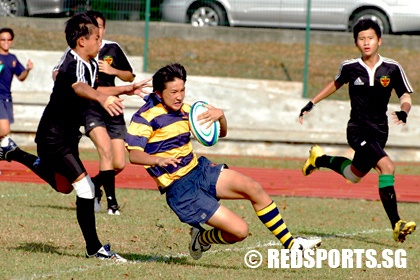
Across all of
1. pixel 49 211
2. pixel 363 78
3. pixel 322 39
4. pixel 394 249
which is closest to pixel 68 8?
pixel 322 39

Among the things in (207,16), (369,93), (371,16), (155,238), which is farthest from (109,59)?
(371,16)

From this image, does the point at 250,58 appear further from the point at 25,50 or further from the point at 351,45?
the point at 25,50

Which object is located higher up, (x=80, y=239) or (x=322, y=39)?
(x=322, y=39)

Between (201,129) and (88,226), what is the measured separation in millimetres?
1372

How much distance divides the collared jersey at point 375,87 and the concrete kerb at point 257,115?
27.4 feet

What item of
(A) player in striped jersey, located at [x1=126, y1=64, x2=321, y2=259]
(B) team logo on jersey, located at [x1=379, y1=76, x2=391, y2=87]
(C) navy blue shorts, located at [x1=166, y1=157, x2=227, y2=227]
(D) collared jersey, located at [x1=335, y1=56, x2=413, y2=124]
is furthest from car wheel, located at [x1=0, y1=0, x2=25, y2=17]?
(C) navy blue shorts, located at [x1=166, y1=157, x2=227, y2=227]

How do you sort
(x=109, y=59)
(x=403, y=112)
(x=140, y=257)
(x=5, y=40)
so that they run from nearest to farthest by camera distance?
(x=140, y=257), (x=403, y=112), (x=109, y=59), (x=5, y=40)

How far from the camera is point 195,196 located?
7176 mm

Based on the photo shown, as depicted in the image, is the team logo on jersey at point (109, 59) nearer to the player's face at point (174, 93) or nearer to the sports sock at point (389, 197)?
the sports sock at point (389, 197)

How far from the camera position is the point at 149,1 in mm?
19312

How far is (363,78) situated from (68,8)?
10596mm

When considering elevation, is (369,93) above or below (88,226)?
above

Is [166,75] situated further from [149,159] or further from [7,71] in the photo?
[7,71]

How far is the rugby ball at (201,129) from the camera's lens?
7082mm
